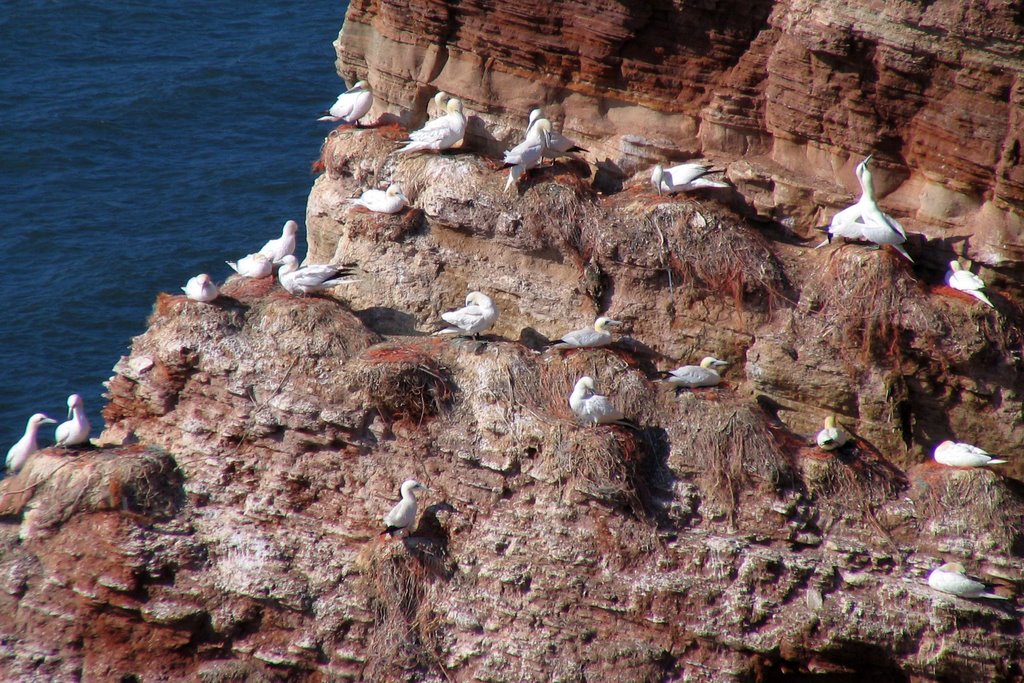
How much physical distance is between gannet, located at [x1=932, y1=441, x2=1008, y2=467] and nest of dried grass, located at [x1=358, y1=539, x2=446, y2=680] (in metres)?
5.34

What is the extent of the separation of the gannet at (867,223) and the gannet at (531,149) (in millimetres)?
3245

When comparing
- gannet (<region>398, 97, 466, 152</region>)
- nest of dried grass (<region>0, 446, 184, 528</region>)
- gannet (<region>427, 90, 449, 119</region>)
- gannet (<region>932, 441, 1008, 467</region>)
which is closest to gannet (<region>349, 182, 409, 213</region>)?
gannet (<region>398, 97, 466, 152</region>)

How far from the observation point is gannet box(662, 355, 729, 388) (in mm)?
12492

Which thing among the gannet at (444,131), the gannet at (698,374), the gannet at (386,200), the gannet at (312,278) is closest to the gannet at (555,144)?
the gannet at (444,131)

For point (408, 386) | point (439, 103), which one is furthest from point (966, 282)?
point (439, 103)

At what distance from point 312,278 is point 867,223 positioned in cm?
612

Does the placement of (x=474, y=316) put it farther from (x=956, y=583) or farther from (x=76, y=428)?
(x=956, y=583)

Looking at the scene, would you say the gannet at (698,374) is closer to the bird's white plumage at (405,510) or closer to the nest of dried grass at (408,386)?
the nest of dried grass at (408,386)

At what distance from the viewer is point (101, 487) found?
12.8 m

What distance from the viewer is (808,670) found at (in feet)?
38.8

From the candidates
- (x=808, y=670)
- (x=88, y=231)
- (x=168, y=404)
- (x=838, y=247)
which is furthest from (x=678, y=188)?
(x=88, y=231)

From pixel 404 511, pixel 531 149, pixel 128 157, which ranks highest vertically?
pixel 531 149

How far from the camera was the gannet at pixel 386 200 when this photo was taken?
13.7m

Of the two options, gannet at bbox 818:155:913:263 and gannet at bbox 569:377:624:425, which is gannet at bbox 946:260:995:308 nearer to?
gannet at bbox 818:155:913:263
